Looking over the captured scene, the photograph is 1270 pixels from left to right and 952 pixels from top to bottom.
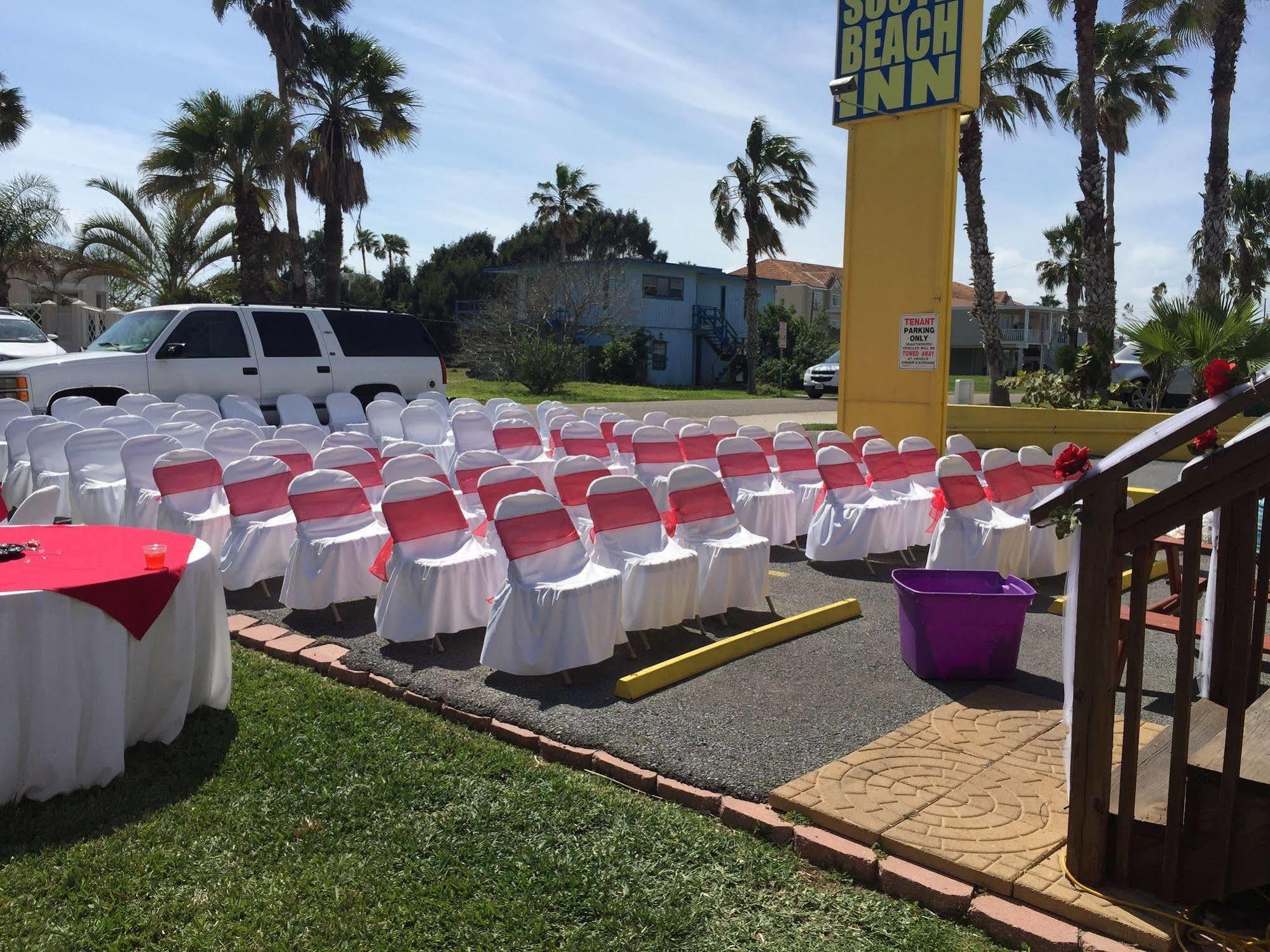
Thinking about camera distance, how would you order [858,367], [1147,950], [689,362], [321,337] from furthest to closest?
[689,362] → [321,337] → [858,367] → [1147,950]

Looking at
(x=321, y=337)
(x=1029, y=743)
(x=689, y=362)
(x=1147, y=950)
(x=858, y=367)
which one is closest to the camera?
(x=1147, y=950)

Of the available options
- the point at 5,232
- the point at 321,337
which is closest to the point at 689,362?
the point at 5,232

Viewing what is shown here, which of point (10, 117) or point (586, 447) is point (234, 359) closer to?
A: point (586, 447)

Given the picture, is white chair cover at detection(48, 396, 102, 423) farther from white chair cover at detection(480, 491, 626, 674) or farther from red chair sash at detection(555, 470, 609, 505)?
white chair cover at detection(480, 491, 626, 674)

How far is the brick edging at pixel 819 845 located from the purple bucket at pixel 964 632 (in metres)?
1.84

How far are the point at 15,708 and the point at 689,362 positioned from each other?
126 feet

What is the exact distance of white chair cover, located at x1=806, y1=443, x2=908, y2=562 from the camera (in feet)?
27.4

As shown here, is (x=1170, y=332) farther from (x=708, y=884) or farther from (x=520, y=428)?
(x=708, y=884)

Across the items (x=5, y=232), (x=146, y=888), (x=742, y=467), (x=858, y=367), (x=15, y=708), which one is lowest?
(x=146, y=888)

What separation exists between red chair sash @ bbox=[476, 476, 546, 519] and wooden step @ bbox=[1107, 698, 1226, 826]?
4.17 metres

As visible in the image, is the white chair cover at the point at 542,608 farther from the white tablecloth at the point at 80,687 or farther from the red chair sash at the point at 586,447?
the red chair sash at the point at 586,447

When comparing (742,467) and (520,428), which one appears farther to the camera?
(520,428)

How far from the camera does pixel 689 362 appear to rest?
41.8 metres

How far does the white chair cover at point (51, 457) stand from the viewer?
912cm
